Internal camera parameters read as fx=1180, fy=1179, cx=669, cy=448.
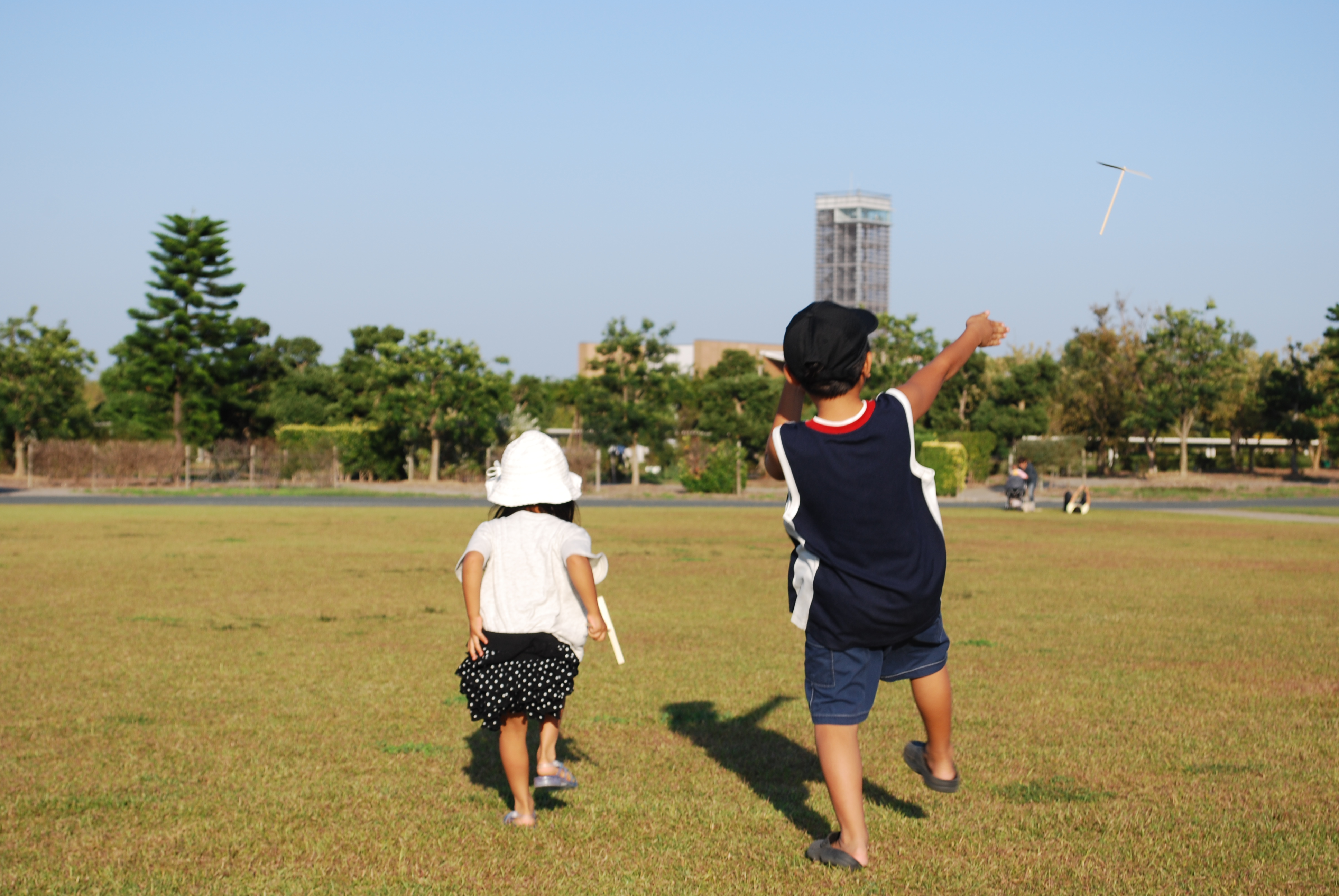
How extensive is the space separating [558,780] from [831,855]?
123 cm

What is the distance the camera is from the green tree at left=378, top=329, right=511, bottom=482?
1642 inches

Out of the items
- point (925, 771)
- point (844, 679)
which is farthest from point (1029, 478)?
point (844, 679)

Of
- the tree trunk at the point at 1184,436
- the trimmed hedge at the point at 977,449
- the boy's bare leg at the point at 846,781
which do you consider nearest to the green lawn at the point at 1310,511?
the trimmed hedge at the point at 977,449

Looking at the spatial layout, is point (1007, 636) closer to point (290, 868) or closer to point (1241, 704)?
point (1241, 704)

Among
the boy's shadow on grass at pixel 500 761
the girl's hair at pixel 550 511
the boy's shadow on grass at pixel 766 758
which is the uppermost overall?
the girl's hair at pixel 550 511

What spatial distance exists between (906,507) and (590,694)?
3448 mm

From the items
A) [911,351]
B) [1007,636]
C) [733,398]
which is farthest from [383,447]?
[1007,636]

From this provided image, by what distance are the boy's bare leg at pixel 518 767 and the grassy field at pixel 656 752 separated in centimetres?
8

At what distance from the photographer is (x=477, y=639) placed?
4211mm

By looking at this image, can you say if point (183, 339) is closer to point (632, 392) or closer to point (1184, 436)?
point (632, 392)

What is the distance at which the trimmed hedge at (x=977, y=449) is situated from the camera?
149 feet

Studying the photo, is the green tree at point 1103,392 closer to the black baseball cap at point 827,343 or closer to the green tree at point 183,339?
the green tree at point 183,339

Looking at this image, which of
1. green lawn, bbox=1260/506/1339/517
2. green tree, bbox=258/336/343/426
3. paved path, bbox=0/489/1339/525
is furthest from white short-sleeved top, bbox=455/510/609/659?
green tree, bbox=258/336/343/426

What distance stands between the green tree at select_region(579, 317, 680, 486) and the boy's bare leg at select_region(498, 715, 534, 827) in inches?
1500
